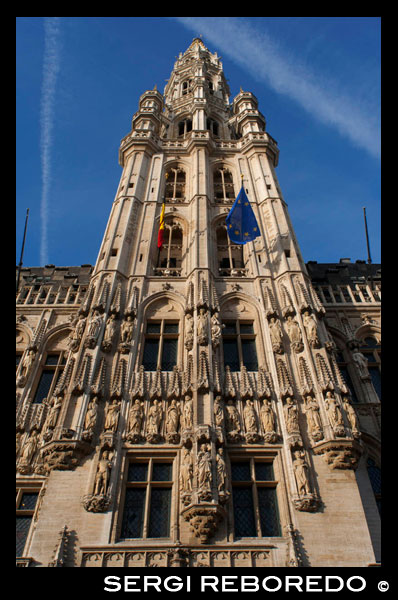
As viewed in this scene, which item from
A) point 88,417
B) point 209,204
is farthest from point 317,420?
point 209,204

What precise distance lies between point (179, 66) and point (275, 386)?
42625 millimetres

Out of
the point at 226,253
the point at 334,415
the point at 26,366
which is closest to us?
the point at 334,415

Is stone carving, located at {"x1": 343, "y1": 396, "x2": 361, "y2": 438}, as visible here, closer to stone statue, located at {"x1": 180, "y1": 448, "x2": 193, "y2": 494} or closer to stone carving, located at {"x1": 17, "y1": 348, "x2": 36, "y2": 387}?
stone statue, located at {"x1": 180, "y1": 448, "x2": 193, "y2": 494}

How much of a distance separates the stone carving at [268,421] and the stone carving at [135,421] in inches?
148

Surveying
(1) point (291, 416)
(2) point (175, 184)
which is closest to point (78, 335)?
(1) point (291, 416)

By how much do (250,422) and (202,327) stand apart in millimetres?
4085

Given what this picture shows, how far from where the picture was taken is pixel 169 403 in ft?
51.2

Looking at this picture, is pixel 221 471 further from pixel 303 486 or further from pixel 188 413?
pixel 303 486

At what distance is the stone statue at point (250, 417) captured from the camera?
586 inches

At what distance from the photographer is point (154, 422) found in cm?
1493

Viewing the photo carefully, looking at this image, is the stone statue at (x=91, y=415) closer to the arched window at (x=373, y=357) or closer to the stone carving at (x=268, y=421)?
the stone carving at (x=268, y=421)
